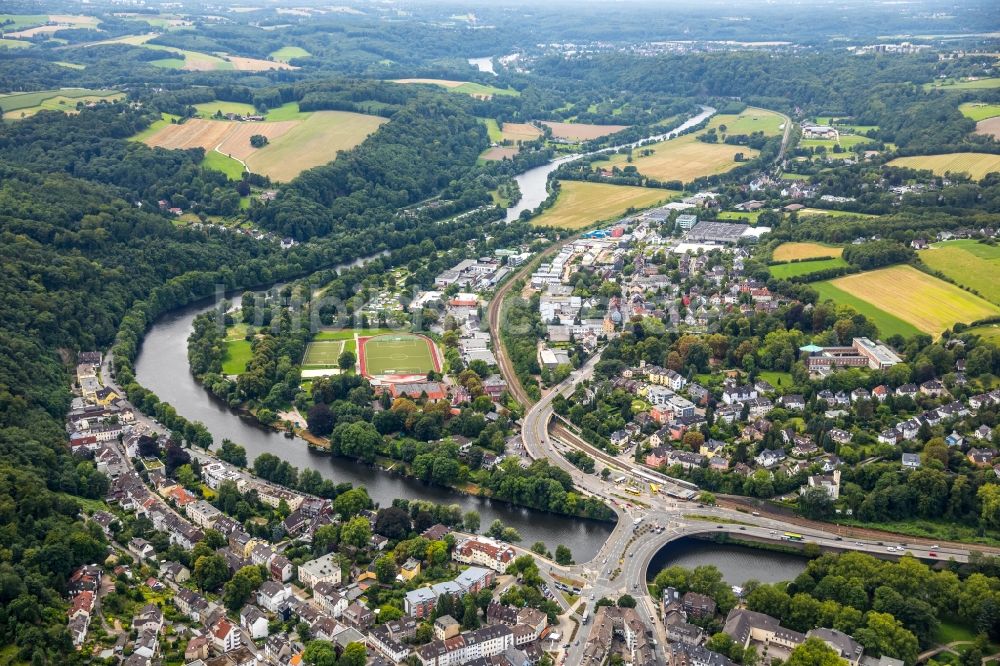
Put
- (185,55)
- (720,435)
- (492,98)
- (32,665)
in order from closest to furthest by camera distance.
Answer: (32,665) < (720,435) < (492,98) < (185,55)

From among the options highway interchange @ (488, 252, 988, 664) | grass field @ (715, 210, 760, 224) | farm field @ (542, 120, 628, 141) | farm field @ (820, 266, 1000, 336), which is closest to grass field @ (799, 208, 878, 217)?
grass field @ (715, 210, 760, 224)

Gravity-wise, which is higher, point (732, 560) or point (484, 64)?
point (732, 560)

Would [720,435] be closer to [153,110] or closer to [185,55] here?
[153,110]

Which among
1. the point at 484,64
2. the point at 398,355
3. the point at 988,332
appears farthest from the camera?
the point at 484,64

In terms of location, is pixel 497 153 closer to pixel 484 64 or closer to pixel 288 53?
pixel 288 53

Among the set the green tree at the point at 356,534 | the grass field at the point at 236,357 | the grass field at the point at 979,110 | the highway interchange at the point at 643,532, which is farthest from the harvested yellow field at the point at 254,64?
the green tree at the point at 356,534

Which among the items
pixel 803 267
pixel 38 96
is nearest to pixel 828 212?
pixel 803 267

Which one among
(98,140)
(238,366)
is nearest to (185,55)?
(98,140)

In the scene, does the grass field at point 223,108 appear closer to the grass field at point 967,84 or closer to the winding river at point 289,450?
the winding river at point 289,450
